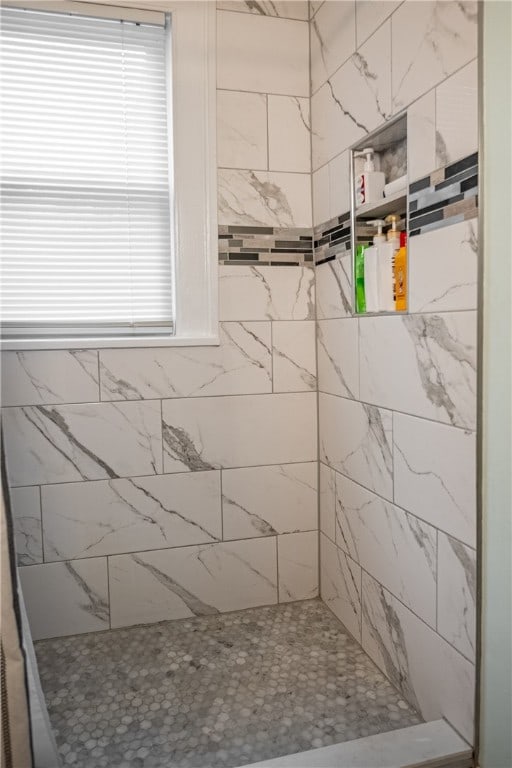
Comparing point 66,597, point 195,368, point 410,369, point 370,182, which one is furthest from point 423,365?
point 66,597

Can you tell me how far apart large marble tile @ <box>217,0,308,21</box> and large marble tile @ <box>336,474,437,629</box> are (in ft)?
5.39

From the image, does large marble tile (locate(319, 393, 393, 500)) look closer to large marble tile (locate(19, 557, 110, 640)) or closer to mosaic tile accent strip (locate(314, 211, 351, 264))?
mosaic tile accent strip (locate(314, 211, 351, 264))

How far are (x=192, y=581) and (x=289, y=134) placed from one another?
65.1 inches

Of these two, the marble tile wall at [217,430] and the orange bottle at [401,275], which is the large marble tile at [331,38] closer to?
the marble tile wall at [217,430]

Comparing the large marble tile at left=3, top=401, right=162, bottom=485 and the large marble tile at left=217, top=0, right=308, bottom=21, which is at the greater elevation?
the large marble tile at left=217, top=0, right=308, bottom=21

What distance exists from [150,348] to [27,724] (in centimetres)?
114

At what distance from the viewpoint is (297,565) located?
2.16m

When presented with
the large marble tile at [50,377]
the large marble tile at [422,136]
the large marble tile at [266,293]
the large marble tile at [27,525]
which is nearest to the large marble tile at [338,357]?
the large marble tile at [266,293]

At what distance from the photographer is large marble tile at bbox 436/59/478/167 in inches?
47.8

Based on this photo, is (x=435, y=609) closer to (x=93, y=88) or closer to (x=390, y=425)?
(x=390, y=425)

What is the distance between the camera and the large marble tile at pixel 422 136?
1.36 m

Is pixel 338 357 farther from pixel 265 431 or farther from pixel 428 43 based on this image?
pixel 428 43

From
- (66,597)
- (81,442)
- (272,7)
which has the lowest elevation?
(66,597)

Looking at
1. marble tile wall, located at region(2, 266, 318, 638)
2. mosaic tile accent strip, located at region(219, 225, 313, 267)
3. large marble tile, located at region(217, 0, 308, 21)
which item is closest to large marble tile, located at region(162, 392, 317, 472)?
marble tile wall, located at region(2, 266, 318, 638)
